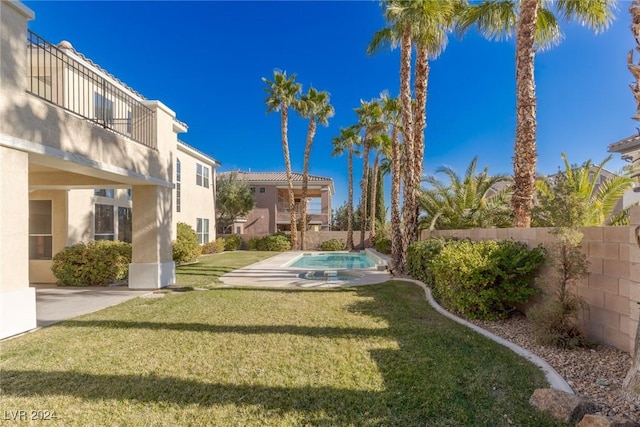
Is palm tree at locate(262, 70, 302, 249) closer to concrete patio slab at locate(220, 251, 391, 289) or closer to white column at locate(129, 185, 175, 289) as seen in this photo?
concrete patio slab at locate(220, 251, 391, 289)

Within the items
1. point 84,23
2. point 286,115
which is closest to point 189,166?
point 286,115

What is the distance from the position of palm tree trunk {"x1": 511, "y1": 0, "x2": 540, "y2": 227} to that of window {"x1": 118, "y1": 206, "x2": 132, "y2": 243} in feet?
48.8

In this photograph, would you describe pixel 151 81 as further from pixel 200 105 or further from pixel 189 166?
pixel 200 105

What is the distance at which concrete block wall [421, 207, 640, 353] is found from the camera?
4.09 metres

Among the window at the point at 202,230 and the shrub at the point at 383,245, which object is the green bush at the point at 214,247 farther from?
the shrub at the point at 383,245

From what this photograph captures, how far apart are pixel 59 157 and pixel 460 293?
8.62 meters

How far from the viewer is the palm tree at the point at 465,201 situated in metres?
11.7

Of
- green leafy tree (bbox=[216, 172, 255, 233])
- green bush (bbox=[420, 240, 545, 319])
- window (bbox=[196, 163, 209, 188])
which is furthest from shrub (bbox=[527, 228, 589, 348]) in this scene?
green leafy tree (bbox=[216, 172, 255, 233])

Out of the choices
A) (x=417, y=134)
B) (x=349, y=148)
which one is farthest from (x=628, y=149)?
(x=349, y=148)

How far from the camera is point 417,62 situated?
12805 millimetres

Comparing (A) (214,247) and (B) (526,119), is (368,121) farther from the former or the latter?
(B) (526,119)

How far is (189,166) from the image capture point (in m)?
22.6

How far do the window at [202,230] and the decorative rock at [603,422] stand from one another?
23.8m

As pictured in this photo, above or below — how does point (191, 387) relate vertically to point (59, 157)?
below
